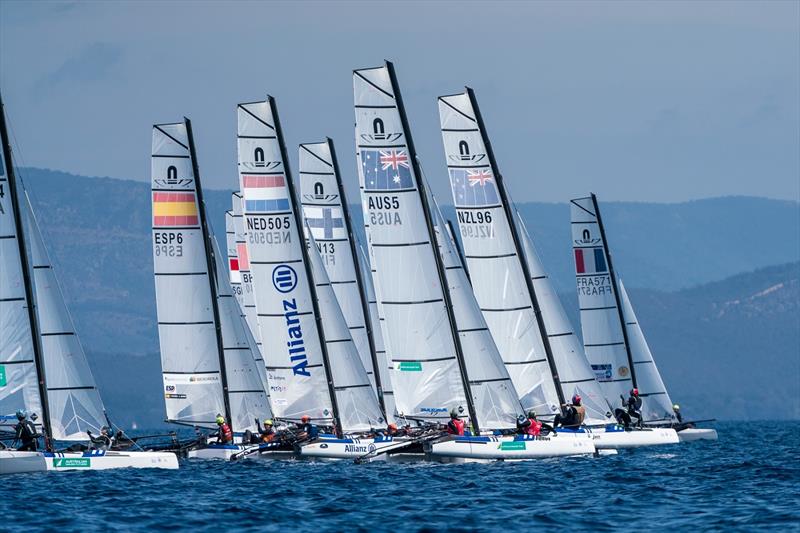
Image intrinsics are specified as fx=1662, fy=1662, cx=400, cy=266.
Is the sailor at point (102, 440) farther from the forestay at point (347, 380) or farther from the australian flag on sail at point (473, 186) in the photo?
the australian flag on sail at point (473, 186)

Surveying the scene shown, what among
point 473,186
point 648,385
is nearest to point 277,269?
point 473,186

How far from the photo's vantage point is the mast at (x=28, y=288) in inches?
1588

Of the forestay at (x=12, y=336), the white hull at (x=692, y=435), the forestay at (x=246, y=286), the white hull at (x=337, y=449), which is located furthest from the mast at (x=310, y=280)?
the white hull at (x=692, y=435)

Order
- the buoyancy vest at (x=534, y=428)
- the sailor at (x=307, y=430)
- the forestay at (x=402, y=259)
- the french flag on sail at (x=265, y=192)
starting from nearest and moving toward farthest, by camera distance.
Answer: the buoyancy vest at (x=534, y=428) < the forestay at (x=402, y=259) < the sailor at (x=307, y=430) < the french flag on sail at (x=265, y=192)

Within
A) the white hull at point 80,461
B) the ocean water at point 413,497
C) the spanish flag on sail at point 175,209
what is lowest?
the ocean water at point 413,497

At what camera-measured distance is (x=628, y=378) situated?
59.2m

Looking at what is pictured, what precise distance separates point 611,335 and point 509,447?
18817 millimetres

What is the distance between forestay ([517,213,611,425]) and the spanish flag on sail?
979 centimetres

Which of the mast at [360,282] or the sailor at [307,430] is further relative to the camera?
the mast at [360,282]

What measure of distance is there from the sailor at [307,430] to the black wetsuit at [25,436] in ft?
27.1

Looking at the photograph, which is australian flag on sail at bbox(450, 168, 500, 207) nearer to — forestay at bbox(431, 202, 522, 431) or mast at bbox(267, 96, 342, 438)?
forestay at bbox(431, 202, 522, 431)

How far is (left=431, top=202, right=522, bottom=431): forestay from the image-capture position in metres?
43.7

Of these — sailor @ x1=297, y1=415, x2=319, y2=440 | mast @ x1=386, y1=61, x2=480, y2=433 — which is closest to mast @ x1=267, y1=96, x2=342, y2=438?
sailor @ x1=297, y1=415, x2=319, y2=440

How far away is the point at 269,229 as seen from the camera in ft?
157
